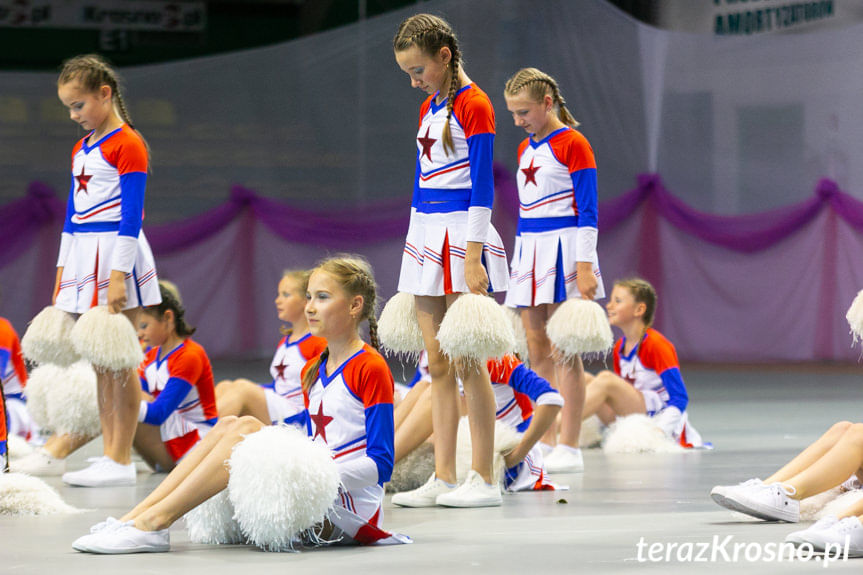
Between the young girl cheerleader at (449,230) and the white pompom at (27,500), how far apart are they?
95cm

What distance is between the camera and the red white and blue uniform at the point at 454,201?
3346mm

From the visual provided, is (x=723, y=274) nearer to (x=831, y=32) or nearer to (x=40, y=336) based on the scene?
(x=831, y=32)

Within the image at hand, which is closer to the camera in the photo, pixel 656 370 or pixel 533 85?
pixel 533 85

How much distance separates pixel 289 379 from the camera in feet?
15.8

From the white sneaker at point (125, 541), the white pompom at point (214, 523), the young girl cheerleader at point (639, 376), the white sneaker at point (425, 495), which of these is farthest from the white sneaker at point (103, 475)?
the young girl cheerleader at point (639, 376)

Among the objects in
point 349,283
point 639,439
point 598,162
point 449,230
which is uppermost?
point 598,162

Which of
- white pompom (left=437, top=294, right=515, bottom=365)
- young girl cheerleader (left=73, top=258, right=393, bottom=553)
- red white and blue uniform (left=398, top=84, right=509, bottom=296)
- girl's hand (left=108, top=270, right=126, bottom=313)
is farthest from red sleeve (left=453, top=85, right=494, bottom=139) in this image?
girl's hand (left=108, top=270, right=126, bottom=313)

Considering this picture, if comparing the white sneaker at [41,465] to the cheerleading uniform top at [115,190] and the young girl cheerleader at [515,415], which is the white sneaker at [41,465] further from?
the young girl cheerleader at [515,415]

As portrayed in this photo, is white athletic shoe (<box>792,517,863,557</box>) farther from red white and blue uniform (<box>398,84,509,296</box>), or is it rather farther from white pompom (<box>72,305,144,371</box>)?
white pompom (<box>72,305,144,371</box>)

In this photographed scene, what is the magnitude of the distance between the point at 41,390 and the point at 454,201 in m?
2.11

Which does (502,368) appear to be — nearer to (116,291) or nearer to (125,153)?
(116,291)

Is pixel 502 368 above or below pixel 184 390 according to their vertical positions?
above

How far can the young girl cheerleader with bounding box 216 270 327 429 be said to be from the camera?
15.6ft

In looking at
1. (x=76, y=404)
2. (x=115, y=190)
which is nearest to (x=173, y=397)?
(x=76, y=404)
